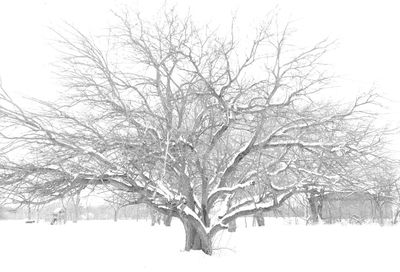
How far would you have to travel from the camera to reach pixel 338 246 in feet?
48.7

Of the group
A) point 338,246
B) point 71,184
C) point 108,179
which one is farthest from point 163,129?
point 338,246

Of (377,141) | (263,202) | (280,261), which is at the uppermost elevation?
(377,141)

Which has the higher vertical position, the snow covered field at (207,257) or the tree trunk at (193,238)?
the tree trunk at (193,238)

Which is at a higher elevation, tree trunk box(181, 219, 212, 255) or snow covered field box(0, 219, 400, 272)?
tree trunk box(181, 219, 212, 255)

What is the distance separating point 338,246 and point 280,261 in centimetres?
434

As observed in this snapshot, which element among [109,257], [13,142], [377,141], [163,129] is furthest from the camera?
[109,257]

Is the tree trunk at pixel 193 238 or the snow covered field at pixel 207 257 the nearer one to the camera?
the snow covered field at pixel 207 257

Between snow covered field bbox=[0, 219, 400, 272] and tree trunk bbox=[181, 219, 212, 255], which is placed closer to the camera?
snow covered field bbox=[0, 219, 400, 272]

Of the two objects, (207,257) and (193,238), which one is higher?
(193,238)

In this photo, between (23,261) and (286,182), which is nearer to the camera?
(23,261)

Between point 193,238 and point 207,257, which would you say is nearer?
point 207,257

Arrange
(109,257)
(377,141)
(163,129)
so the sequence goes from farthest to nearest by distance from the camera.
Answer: (109,257), (377,141), (163,129)

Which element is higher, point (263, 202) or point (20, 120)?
point (20, 120)

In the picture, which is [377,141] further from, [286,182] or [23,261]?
[23,261]
